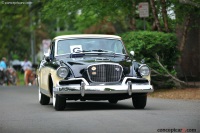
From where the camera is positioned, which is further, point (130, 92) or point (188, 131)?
point (130, 92)

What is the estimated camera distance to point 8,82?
133 ft

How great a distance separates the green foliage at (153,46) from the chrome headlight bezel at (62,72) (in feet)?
24.4

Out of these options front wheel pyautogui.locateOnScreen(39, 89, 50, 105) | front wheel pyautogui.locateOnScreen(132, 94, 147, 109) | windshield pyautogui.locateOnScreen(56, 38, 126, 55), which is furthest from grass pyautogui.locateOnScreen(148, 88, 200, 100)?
front wheel pyautogui.locateOnScreen(39, 89, 50, 105)

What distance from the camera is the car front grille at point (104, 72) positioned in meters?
14.9

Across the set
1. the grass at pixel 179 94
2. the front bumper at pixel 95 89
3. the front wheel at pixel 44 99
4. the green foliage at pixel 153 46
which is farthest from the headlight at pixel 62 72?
the green foliage at pixel 153 46

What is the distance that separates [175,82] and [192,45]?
268 inches

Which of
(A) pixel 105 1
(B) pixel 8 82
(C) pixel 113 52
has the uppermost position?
(A) pixel 105 1

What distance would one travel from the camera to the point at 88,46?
54.5ft

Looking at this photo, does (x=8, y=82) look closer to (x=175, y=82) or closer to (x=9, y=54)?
(x=175, y=82)

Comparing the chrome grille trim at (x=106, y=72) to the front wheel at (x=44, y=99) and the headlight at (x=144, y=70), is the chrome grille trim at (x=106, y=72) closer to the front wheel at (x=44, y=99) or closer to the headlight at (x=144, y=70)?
the headlight at (x=144, y=70)

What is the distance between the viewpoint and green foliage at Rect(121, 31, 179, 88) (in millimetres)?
22312

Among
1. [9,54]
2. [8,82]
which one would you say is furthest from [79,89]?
[9,54]

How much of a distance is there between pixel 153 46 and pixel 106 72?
7.64 meters

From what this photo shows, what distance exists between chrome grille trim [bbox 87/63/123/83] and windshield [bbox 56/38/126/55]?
1.53m
